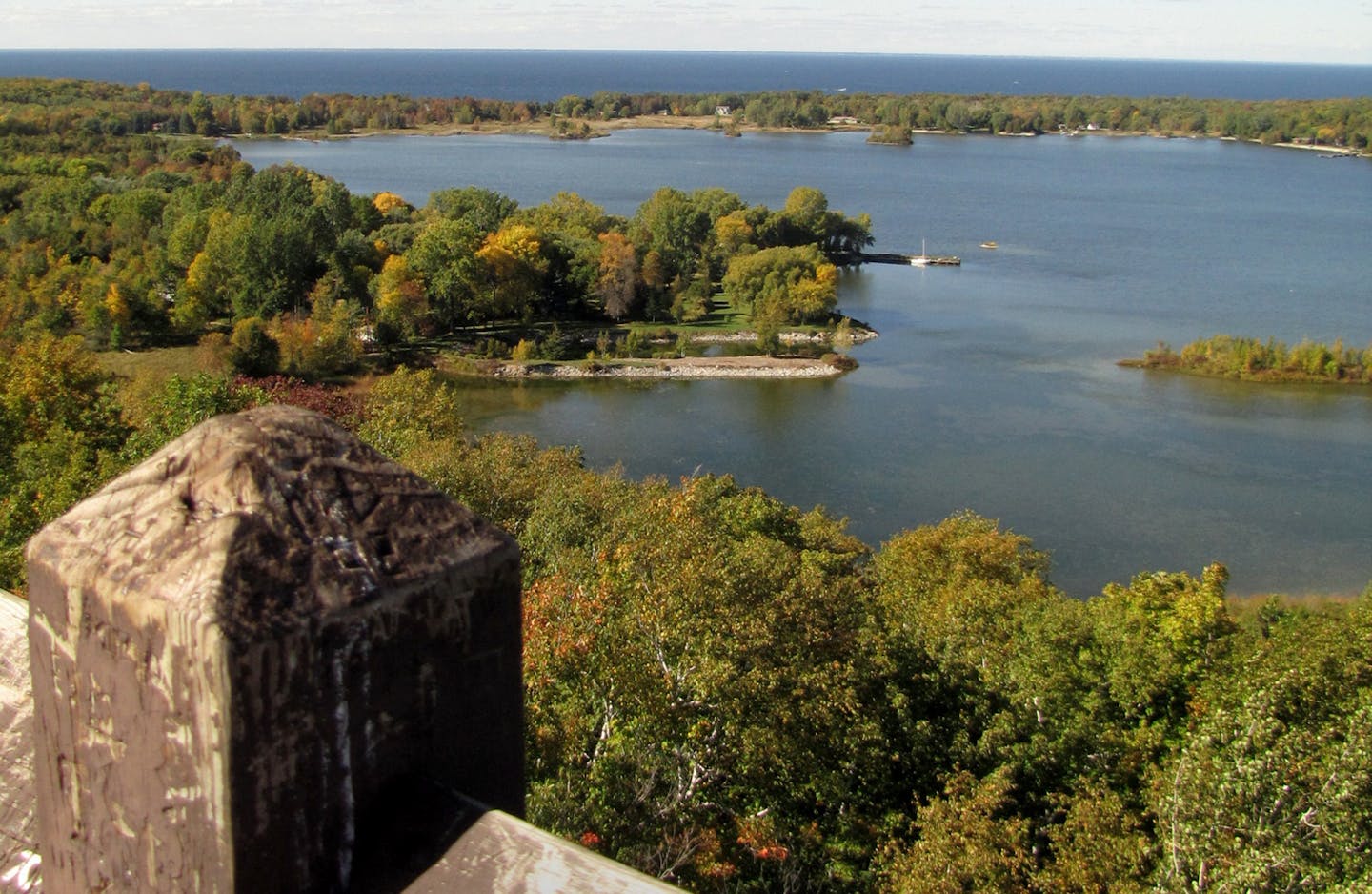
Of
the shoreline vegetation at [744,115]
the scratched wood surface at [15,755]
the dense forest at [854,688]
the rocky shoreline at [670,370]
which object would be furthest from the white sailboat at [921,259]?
the scratched wood surface at [15,755]

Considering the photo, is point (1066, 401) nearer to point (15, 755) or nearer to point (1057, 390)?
point (1057, 390)

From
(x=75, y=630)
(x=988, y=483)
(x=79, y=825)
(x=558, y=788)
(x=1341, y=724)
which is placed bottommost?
(x=988, y=483)

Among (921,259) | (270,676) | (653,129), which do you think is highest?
(653,129)

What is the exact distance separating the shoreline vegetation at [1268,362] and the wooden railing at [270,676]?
32.3 meters

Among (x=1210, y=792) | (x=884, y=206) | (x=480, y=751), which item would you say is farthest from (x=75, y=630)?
(x=884, y=206)

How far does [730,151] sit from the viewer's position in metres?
83.8

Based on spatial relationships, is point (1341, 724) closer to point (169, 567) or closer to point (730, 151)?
point (169, 567)

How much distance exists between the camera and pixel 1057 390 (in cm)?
2867

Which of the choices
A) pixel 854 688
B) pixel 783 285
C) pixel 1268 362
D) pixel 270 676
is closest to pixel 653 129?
pixel 783 285

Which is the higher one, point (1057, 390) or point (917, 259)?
point (917, 259)

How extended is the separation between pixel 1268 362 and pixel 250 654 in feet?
111

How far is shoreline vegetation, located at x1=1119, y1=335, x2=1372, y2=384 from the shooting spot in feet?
99.1

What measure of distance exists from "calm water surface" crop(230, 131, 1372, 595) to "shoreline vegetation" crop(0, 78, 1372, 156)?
2781cm

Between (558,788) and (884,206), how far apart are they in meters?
54.4
